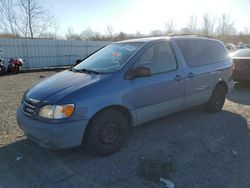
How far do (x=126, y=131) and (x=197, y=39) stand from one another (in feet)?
9.03

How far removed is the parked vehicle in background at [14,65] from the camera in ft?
47.8

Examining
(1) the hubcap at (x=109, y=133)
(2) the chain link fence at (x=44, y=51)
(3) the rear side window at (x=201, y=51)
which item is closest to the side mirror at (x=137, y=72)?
(1) the hubcap at (x=109, y=133)

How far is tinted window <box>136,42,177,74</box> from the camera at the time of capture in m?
4.15

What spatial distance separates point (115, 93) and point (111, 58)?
96 centimetres

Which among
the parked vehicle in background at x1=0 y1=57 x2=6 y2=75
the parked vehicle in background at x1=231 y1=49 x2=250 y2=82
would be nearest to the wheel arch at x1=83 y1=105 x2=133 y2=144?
the parked vehicle in background at x1=231 y1=49 x2=250 y2=82

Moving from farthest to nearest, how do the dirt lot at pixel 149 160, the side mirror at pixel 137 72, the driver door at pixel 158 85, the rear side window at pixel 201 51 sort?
the rear side window at pixel 201 51
the driver door at pixel 158 85
the side mirror at pixel 137 72
the dirt lot at pixel 149 160

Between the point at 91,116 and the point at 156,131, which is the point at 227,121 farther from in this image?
the point at 91,116

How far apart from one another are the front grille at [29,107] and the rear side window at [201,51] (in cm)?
292

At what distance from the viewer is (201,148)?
399cm

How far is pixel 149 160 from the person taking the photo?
11.8 feet

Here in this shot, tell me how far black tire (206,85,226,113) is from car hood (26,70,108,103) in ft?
10.1

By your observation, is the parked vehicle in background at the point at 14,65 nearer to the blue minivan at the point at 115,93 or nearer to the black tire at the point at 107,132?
the blue minivan at the point at 115,93

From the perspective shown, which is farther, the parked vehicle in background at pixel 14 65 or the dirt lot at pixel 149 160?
the parked vehicle in background at pixel 14 65

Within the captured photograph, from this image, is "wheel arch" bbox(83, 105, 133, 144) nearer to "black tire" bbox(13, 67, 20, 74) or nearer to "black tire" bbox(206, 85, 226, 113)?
"black tire" bbox(206, 85, 226, 113)
